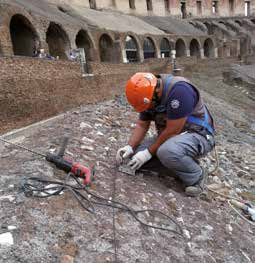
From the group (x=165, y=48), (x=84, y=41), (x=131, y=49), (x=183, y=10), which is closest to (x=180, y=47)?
(x=165, y=48)

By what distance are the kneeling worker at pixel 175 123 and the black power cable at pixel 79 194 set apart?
0.71 m

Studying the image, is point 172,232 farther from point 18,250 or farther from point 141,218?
point 18,250

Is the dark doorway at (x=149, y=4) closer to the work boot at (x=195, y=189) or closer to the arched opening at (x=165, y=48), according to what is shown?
the arched opening at (x=165, y=48)

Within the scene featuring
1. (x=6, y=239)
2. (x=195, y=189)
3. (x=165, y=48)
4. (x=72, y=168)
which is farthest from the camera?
(x=165, y=48)

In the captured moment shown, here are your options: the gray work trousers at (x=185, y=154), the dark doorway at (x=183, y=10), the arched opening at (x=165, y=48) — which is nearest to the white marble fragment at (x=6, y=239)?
the gray work trousers at (x=185, y=154)

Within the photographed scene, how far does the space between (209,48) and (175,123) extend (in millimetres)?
33524

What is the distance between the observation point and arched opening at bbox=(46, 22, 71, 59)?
746 inches

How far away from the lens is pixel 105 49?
23.3m

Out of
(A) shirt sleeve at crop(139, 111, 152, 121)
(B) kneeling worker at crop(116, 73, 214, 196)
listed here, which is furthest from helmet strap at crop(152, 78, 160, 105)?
(A) shirt sleeve at crop(139, 111, 152, 121)

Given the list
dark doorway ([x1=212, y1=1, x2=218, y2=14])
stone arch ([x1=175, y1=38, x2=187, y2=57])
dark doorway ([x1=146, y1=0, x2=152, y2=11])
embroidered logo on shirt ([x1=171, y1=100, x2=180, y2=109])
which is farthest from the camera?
dark doorway ([x1=212, y1=1, x2=218, y2=14])

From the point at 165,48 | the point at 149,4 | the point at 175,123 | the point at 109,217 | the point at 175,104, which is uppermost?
the point at 149,4

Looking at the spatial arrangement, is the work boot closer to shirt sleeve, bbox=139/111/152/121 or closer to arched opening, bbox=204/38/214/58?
shirt sleeve, bbox=139/111/152/121

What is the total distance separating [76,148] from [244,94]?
645 inches

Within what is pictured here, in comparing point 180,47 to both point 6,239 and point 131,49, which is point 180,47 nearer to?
point 131,49
